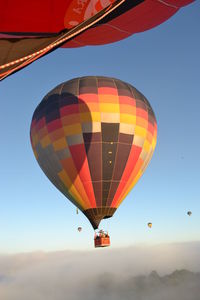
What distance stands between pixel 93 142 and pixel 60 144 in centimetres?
174

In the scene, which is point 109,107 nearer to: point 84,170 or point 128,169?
point 128,169

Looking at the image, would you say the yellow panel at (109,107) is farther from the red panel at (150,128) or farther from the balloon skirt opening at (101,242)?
the balloon skirt opening at (101,242)

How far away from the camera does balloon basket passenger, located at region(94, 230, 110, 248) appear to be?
1840 centimetres

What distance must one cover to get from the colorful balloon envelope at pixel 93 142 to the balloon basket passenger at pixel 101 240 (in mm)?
486

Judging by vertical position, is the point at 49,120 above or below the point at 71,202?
above

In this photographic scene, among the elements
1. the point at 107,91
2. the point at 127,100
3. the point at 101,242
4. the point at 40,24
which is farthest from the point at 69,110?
the point at 40,24

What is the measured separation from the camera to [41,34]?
756 centimetres

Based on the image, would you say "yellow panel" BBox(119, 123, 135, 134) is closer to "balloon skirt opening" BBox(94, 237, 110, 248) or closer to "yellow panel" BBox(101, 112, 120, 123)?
"yellow panel" BBox(101, 112, 120, 123)

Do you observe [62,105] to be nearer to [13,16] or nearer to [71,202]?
[71,202]

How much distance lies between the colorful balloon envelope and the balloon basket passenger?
486mm

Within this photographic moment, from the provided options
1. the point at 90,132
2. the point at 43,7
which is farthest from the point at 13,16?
the point at 90,132

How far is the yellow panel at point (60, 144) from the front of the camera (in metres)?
19.3

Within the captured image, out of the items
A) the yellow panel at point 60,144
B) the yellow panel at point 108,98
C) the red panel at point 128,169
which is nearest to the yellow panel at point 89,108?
the yellow panel at point 108,98

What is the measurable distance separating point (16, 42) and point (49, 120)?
12366mm
